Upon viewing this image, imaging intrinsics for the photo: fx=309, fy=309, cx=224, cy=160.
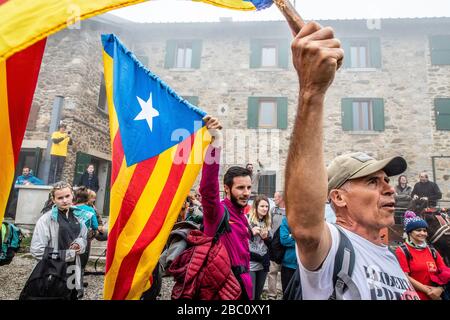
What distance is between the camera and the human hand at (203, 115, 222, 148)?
282 cm

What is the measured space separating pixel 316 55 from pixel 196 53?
14.5 meters

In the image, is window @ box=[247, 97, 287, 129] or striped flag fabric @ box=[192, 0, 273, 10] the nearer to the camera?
striped flag fabric @ box=[192, 0, 273, 10]

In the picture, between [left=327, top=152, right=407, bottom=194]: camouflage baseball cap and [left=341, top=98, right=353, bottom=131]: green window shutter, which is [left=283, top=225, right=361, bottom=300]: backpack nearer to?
[left=327, top=152, right=407, bottom=194]: camouflage baseball cap

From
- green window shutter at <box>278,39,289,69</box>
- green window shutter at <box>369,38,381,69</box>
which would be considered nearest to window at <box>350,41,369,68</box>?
green window shutter at <box>369,38,381,69</box>

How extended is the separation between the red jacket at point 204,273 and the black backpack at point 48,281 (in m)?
1.45

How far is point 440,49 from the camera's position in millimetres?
13336

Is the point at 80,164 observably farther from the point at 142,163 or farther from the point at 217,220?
the point at 217,220

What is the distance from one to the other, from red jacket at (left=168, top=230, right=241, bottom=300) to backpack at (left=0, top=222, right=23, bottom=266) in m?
2.11

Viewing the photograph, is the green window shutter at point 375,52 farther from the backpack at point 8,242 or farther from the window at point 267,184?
the backpack at point 8,242

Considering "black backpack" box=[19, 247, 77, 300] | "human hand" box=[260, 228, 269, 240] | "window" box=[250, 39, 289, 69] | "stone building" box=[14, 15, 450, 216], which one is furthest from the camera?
"window" box=[250, 39, 289, 69]

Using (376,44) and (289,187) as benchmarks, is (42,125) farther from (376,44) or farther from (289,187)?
(376,44)

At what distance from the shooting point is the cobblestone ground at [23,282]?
4.97 m

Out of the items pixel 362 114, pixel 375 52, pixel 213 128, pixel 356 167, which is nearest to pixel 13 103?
pixel 213 128
